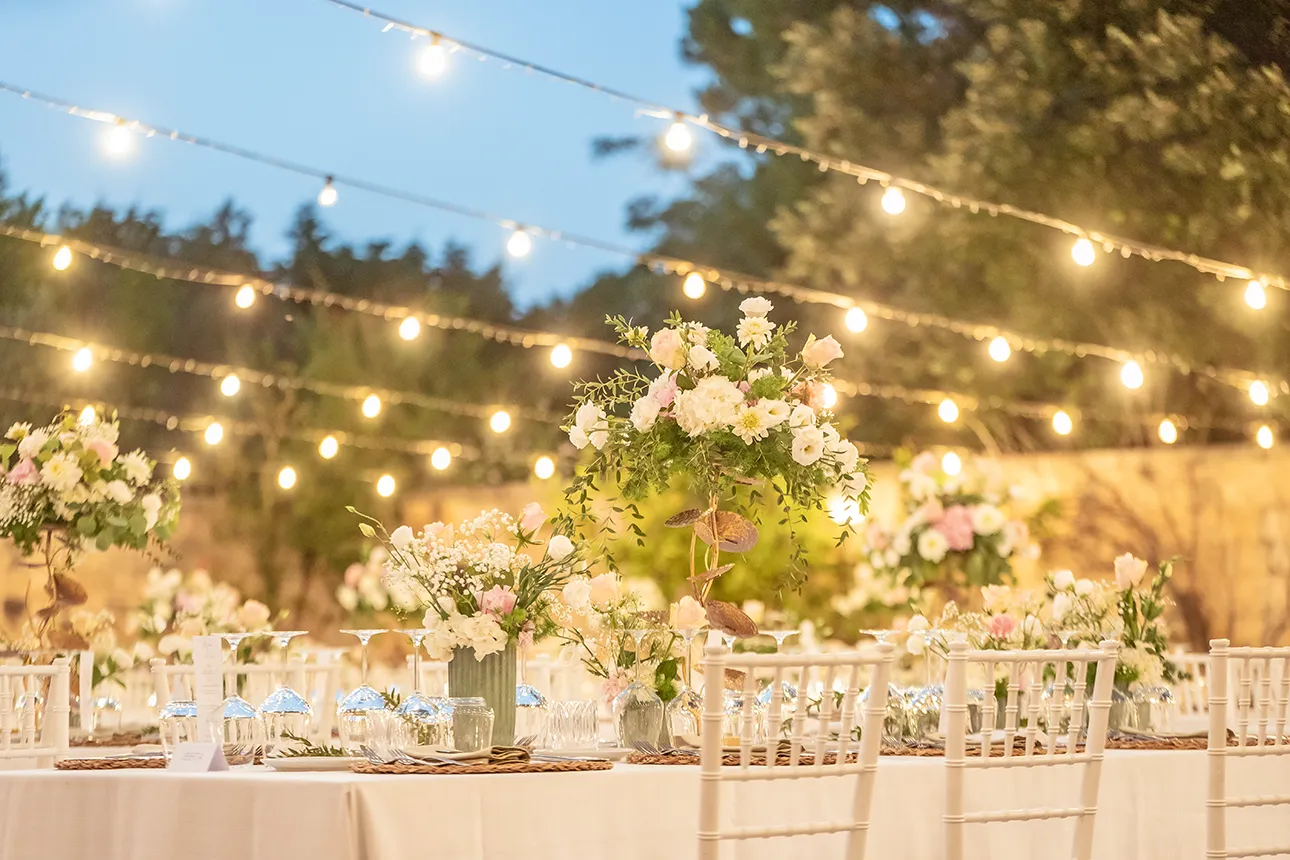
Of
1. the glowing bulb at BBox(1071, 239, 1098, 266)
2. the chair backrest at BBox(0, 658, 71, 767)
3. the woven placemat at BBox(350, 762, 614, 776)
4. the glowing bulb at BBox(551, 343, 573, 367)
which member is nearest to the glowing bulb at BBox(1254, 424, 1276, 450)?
the glowing bulb at BBox(1071, 239, 1098, 266)

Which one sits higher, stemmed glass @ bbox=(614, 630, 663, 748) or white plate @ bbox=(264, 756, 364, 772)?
stemmed glass @ bbox=(614, 630, 663, 748)

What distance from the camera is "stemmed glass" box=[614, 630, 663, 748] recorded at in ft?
9.63

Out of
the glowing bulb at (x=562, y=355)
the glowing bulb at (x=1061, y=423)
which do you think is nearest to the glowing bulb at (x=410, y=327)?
the glowing bulb at (x=562, y=355)

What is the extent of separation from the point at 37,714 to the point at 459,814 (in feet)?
5.98

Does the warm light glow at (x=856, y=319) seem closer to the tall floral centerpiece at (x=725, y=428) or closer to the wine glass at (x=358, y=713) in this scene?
the tall floral centerpiece at (x=725, y=428)

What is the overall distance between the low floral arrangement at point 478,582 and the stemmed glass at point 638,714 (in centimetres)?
21

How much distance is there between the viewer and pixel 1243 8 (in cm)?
883

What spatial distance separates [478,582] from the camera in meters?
2.76

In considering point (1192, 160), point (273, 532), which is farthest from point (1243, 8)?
point (273, 532)

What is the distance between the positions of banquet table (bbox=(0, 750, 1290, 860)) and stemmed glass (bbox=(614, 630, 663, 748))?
0.24 metres

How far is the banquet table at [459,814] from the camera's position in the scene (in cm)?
223

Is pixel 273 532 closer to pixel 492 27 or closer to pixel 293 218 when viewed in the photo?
pixel 293 218

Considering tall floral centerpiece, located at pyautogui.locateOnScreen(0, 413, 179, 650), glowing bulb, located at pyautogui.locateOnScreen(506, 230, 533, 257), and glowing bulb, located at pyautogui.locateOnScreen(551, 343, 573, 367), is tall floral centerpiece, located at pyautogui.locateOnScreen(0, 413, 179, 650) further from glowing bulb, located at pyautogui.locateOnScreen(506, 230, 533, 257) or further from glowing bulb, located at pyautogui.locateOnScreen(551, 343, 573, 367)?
glowing bulb, located at pyautogui.locateOnScreen(551, 343, 573, 367)

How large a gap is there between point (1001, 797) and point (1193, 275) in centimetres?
774
